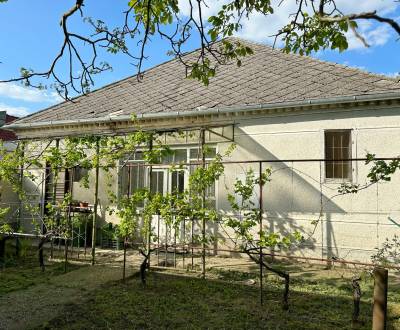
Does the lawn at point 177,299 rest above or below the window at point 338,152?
below

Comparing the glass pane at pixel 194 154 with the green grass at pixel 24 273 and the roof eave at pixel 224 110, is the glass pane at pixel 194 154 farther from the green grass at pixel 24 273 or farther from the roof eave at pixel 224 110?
the green grass at pixel 24 273

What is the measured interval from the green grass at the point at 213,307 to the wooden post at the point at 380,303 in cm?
147

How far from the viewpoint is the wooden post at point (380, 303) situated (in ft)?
11.7

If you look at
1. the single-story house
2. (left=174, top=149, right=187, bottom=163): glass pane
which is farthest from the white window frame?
(left=174, top=149, right=187, bottom=163): glass pane

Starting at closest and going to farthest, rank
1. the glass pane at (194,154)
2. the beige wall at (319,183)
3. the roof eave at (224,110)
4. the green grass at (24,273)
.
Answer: the green grass at (24,273) → the roof eave at (224,110) → the beige wall at (319,183) → the glass pane at (194,154)

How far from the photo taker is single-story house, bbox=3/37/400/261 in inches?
328

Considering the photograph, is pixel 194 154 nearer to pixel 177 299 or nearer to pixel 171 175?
pixel 171 175

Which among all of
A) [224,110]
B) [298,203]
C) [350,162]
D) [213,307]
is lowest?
[213,307]

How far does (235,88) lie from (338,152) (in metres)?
3.45

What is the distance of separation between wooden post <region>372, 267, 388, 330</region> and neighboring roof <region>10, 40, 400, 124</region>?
222 inches

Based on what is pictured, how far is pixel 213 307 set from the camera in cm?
572

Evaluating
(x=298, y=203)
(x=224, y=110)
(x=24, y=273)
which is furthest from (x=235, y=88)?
(x=24, y=273)

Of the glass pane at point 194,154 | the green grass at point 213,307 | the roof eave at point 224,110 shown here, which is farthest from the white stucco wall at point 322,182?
the green grass at point 213,307

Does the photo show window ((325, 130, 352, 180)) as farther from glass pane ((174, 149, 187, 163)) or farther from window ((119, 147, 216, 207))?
glass pane ((174, 149, 187, 163))
